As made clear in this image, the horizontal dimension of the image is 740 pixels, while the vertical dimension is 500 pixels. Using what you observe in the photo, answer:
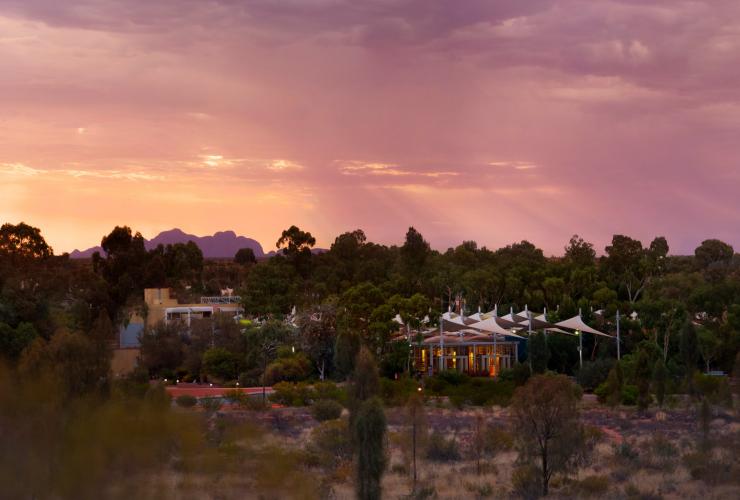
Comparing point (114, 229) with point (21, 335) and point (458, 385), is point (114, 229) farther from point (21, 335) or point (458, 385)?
point (458, 385)

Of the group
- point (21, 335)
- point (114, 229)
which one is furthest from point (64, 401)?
point (114, 229)

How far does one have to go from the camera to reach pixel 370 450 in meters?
19.5

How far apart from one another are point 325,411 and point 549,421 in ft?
40.5

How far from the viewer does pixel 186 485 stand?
20.9m

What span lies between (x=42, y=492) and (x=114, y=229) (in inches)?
2284

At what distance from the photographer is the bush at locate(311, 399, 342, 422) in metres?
33.8

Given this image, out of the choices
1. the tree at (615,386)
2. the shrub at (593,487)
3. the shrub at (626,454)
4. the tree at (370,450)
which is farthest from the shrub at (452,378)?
the tree at (370,450)

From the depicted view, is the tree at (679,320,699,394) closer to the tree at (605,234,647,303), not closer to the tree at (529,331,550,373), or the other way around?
the tree at (529,331,550,373)

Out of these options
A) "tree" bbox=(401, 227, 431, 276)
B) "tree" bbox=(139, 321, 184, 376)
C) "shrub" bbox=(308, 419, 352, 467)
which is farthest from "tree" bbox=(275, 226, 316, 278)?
"shrub" bbox=(308, 419, 352, 467)

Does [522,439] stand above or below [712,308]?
below

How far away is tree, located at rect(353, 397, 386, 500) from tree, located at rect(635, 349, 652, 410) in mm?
19410

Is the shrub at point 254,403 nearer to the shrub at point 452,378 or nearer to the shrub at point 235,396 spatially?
the shrub at point 235,396

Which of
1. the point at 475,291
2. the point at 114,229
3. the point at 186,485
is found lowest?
the point at 186,485

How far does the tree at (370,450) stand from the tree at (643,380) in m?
19.4
